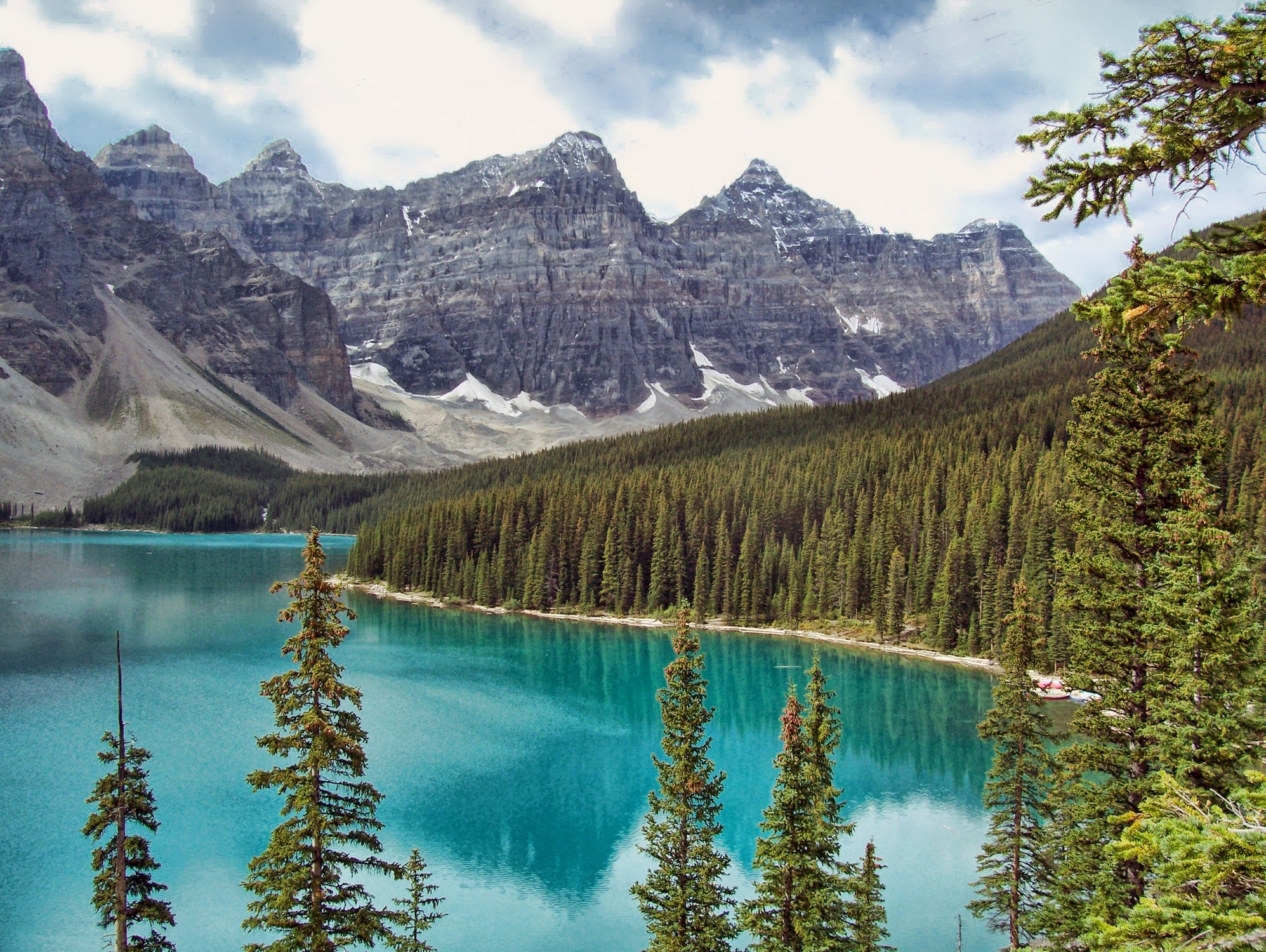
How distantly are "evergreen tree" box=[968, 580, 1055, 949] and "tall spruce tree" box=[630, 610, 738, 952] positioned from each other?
819 cm

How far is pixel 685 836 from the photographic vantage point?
20594 mm

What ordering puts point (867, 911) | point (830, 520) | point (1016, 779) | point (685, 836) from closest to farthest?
point (867, 911) → point (685, 836) → point (1016, 779) → point (830, 520)

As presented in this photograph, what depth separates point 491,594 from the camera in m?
104

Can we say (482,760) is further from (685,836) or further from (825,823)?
(825,823)

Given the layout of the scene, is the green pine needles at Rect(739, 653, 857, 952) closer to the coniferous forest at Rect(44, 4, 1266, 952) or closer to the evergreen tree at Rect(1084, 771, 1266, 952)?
the coniferous forest at Rect(44, 4, 1266, 952)

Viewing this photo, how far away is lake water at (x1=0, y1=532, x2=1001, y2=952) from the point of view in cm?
3097

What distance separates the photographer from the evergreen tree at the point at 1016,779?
24.0 meters

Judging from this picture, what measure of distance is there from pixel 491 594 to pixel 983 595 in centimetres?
5472

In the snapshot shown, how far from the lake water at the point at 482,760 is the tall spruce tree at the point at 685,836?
10236 millimetres

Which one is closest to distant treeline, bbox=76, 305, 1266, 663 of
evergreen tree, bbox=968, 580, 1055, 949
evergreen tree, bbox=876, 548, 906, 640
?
evergreen tree, bbox=876, 548, 906, 640

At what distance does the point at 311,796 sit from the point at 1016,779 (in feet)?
59.9

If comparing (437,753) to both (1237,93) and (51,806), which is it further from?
(1237,93)

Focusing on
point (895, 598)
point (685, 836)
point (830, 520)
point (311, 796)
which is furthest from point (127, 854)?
point (830, 520)

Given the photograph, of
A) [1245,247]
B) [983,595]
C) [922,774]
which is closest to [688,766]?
[1245,247]
